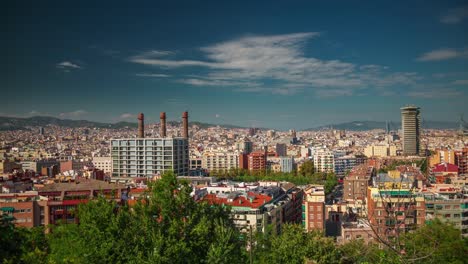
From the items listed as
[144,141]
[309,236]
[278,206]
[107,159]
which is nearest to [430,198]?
[278,206]

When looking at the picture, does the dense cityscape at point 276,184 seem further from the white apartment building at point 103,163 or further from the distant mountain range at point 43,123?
the distant mountain range at point 43,123

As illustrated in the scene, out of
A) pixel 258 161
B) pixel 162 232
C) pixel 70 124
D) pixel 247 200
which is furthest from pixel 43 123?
pixel 162 232

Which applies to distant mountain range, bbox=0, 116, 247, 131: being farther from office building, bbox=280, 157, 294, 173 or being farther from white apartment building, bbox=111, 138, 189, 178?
office building, bbox=280, 157, 294, 173

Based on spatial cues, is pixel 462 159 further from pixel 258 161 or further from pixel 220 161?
pixel 220 161

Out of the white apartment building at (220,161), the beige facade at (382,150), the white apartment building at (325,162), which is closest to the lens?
the white apartment building at (325,162)

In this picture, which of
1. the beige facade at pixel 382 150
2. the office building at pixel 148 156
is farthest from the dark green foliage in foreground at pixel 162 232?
the beige facade at pixel 382 150

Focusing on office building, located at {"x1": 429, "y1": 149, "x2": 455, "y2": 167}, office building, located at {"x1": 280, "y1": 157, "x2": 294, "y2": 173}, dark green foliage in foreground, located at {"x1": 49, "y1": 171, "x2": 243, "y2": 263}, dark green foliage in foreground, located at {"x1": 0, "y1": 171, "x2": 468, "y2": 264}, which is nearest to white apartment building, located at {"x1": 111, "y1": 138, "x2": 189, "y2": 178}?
office building, located at {"x1": 280, "y1": 157, "x2": 294, "y2": 173}

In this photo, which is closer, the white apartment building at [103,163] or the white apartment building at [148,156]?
the white apartment building at [148,156]

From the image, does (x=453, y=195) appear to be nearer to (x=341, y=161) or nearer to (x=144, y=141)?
(x=144, y=141)
